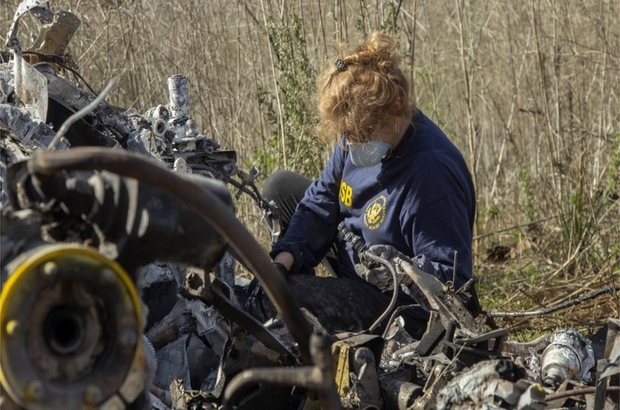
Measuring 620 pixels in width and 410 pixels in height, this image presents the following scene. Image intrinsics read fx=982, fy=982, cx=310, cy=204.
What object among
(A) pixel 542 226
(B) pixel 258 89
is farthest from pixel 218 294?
(A) pixel 542 226

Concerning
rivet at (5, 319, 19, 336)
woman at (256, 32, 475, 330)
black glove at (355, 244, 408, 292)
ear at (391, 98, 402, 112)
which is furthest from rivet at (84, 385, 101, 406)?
ear at (391, 98, 402, 112)

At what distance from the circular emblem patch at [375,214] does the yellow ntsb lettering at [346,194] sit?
0.47 ft

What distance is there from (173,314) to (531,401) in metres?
1.43

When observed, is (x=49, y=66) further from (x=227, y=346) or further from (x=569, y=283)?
(x=569, y=283)

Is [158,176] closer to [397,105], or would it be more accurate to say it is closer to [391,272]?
[391,272]

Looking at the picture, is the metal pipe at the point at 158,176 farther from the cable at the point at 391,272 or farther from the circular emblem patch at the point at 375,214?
the circular emblem patch at the point at 375,214

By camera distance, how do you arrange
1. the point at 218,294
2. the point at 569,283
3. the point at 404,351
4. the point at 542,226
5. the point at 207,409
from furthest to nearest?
the point at 542,226 < the point at 569,283 < the point at 404,351 < the point at 207,409 < the point at 218,294

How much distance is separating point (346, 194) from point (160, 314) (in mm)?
1098

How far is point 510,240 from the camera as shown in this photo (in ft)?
20.9

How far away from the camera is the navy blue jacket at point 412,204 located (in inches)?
144

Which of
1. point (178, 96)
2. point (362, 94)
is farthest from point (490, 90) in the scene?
point (178, 96)

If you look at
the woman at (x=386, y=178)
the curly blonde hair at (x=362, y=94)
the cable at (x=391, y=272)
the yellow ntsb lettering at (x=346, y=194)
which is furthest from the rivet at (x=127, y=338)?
the yellow ntsb lettering at (x=346, y=194)

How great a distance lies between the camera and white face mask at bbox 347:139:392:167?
375 centimetres

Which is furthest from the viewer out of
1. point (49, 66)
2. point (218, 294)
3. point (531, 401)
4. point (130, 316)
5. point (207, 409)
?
point (49, 66)
